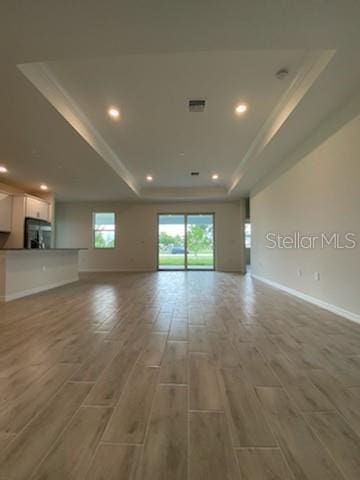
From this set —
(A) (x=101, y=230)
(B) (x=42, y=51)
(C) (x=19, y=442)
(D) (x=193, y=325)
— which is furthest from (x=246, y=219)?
(C) (x=19, y=442)

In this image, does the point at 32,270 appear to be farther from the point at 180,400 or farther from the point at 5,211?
the point at 180,400

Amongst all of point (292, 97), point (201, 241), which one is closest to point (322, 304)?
point (292, 97)

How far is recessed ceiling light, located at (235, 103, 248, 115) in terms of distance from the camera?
153 inches

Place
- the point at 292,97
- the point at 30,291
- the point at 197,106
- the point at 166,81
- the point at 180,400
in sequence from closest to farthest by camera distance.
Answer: the point at 180,400 < the point at 166,81 < the point at 292,97 < the point at 197,106 < the point at 30,291

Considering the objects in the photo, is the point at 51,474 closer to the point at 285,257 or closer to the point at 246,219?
the point at 285,257

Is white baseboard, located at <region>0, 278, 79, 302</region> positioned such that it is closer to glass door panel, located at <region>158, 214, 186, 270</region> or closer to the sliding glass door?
glass door panel, located at <region>158, 214, 186, 270</region>

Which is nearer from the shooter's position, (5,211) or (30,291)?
(30,291)

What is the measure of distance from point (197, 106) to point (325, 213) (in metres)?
2.54

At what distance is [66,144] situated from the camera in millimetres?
4609

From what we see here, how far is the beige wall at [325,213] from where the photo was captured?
10.6 ft

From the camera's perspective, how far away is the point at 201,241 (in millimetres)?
10398

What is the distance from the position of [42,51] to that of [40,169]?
4315mm

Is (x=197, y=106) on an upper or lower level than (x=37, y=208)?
upper

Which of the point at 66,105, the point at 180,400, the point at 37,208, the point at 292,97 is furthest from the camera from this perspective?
the point at 37,208
